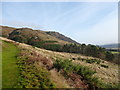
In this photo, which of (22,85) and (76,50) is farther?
(76,50)

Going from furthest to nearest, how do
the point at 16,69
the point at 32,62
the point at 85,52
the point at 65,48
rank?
1. the point at 65,48
2. the point at 85,52
3. the point at 32,62
4. the point at 16,69

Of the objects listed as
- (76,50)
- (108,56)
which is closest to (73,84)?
(108,56)

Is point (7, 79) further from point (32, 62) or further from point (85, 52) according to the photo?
point (85, 52)

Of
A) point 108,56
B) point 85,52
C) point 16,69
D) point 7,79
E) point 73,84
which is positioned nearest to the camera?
point 7,79

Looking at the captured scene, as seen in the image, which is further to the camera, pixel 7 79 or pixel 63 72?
pixel 63 72

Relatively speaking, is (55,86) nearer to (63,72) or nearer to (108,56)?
(63,72)

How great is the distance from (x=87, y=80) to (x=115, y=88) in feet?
10.3

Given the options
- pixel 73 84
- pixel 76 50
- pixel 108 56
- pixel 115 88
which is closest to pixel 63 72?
pixel 73 84

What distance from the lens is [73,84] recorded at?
36.7 feet

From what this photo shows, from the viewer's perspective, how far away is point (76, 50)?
95.4 meters

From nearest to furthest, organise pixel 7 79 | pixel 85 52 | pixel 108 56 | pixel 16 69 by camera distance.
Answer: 1. pixel 7 79
2. pixel 16 69
3. pixel 108 56
4. pixel 85 52

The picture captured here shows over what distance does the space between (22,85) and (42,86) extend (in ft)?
5.26

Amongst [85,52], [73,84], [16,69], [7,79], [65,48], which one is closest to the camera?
[7,79]

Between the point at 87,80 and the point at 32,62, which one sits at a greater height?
the point at 32,62
